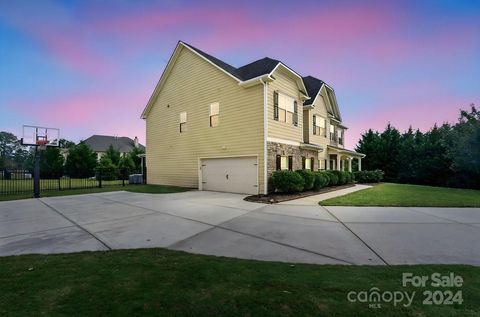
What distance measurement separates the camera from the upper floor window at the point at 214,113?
14812 millimetres

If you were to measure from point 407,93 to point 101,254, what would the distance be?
21363mm

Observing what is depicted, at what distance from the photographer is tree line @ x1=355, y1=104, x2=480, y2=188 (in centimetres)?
2036

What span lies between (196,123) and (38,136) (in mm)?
9851

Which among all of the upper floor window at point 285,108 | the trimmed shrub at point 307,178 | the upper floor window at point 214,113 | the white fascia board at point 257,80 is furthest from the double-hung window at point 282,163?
the upper floor window at point 214,113

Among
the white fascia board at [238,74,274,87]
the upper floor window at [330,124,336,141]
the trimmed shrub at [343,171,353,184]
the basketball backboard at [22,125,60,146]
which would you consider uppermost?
the white fascia board at [238,74,274,87]

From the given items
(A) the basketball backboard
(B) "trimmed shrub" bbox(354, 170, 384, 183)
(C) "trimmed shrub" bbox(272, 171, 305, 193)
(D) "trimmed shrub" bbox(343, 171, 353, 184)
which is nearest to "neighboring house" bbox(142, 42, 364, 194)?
(C) "trimmed shrub" bbox(272, 171, 305, 193)

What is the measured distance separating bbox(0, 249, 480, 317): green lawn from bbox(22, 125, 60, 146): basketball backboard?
1387cm

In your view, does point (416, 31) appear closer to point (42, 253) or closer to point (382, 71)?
point (382, 71)

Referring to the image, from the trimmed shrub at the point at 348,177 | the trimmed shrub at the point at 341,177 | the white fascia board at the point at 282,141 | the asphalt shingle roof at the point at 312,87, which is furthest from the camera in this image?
the trimmed shrub at the point at 348,177

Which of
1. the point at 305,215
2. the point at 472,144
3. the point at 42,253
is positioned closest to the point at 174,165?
the point at 305,215

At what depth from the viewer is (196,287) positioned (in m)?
2.83

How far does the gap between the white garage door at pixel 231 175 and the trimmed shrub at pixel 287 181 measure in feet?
3.86

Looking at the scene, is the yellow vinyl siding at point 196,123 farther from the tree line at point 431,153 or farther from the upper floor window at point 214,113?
the tree line at point 431,153

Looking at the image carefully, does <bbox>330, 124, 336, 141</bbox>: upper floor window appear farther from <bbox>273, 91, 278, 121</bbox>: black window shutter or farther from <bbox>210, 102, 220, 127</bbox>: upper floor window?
<bbox>210, 102, 220, 127</bbox>: upper floor window
